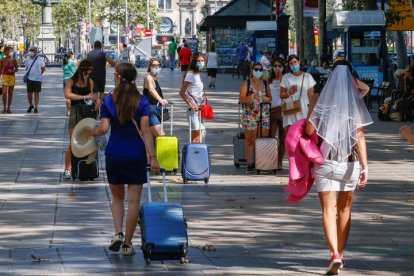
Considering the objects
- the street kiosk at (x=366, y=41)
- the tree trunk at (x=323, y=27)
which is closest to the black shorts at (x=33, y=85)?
the street kiosk at (x=366, y=41)

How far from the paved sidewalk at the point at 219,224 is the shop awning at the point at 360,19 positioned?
17495mm

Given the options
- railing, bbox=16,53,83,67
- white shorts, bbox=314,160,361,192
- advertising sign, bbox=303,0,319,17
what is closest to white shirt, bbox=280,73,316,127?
white shorts, bbox=314,160,361,192

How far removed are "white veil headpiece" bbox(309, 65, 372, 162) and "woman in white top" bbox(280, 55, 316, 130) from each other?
7.61 meters

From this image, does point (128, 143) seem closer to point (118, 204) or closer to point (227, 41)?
point (118, 204)

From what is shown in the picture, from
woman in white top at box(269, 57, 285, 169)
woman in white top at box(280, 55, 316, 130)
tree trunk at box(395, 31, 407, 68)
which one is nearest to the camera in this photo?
woman in white top at box(280, 55, 316, 130)

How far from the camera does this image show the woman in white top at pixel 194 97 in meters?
20.1

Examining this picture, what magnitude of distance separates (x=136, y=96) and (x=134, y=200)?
0.94 metres

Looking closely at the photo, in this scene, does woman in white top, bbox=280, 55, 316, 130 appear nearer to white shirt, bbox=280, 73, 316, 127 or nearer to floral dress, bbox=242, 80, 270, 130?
white shirt, bbox=280, 73, 316, 127

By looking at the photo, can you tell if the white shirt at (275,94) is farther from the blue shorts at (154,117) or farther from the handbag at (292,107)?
the blue shorts at (154,117)

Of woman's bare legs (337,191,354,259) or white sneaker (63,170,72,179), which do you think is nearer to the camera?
woman's bare legs (337,191,354,259)

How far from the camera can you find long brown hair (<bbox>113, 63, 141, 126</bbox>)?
38.1ft

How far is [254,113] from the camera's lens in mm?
19328

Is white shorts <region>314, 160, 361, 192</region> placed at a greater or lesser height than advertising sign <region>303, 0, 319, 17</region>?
lesser

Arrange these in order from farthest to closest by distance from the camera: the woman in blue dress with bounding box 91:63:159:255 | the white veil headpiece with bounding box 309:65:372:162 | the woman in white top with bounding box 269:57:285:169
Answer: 1. the woman in white top with bounding box 269:57:285:169
2. the woman in blue dress with bounding box 91:63:159:255
3. the white veil headpiece with bounding box 309:65:372:162
